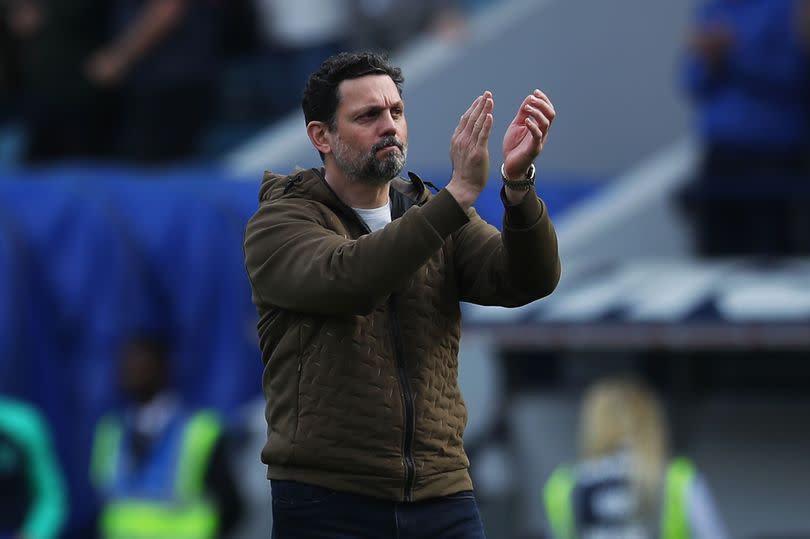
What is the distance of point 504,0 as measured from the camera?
500 inches

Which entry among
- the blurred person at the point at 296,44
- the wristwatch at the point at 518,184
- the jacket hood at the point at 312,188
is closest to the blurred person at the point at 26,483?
the jacket hood at the point at 312,188

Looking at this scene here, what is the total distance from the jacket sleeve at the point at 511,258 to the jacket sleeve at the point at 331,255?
0.15 metres

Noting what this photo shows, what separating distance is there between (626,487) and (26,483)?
2.61 meters

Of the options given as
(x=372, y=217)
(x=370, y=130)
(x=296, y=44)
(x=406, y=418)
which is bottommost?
(x=406, y=418)

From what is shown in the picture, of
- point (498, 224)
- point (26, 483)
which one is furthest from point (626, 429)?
point (26, 483)

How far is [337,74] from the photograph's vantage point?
153 inches

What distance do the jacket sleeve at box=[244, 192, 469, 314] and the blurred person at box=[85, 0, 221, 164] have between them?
7.27 m

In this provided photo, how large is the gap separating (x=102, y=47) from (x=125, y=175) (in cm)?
250

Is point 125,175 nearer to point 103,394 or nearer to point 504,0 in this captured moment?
point 103,394

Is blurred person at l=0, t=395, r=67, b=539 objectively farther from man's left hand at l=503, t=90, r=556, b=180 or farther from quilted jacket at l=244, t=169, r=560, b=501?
man's left hand at l=503, t=90, r=556, b=180

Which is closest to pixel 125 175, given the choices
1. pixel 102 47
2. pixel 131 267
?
pixel 131 267

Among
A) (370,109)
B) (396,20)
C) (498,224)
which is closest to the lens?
(370,109)

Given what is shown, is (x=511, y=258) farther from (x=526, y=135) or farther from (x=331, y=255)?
(x=331, y=255)

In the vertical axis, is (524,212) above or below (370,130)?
below
